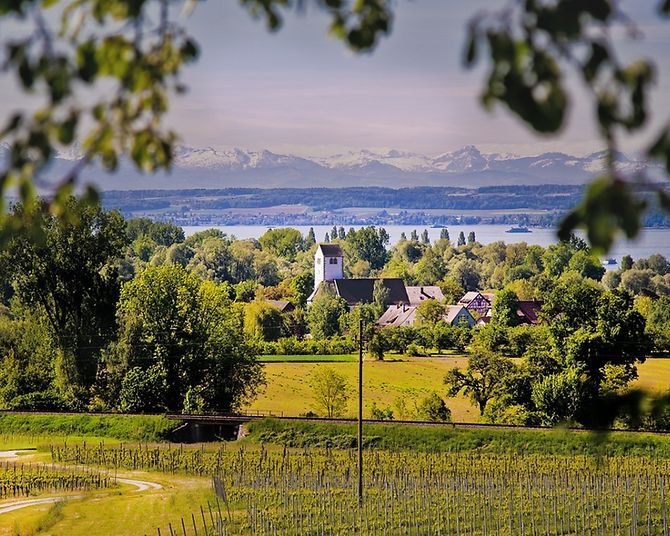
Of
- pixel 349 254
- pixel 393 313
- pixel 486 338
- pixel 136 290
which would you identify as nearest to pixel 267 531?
pixel 136 290

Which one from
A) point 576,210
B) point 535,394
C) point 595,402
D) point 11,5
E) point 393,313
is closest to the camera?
point 576,210

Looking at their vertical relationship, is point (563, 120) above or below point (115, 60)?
below

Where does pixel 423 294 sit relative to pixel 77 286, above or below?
below

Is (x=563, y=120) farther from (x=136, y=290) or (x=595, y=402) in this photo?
(x=136, y=290)

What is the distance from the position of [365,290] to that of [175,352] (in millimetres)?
52277

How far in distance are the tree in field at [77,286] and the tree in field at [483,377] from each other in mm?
11530

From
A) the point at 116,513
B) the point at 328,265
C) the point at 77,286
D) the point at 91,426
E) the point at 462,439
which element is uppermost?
the point at 328,265

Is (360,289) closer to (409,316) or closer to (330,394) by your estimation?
A: (409,316)

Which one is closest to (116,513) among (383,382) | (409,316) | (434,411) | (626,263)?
(434,411)

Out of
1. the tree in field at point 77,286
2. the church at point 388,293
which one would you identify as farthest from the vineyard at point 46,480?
the church at point 388,293

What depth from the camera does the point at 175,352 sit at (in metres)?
36.9

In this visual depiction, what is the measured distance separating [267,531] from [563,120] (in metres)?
17.8

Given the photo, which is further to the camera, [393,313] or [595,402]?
[393,313]

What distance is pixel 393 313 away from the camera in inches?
3110
